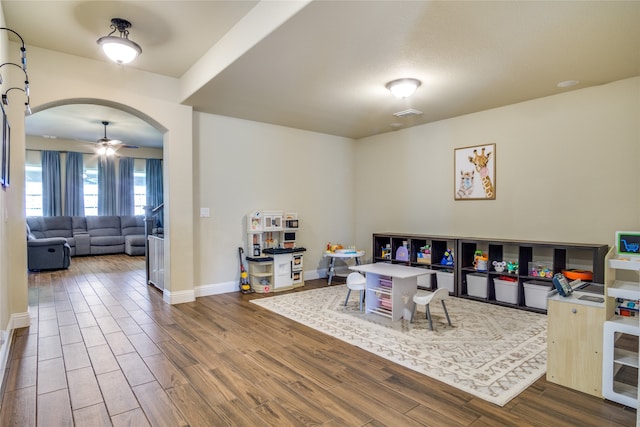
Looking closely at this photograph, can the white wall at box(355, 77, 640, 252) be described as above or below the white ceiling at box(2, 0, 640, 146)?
below

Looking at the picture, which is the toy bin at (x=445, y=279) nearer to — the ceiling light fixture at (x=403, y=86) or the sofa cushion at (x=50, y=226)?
the ceiling light fixture at (x=403, y=86)

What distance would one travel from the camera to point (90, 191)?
946cm

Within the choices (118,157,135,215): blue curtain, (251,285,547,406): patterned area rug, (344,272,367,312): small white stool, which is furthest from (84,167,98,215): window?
(344,272,367,312): small white stool

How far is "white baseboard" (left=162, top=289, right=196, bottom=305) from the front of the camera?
4418 millimetres

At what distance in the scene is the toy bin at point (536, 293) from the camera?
407 cm

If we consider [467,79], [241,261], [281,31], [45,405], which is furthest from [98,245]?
[467,79]

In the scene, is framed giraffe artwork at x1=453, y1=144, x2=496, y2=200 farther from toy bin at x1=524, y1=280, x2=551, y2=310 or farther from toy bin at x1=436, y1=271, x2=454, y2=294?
toy bin at x1=524, y1=280, x2=551, y2=310

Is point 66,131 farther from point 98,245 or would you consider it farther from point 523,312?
point 523,312

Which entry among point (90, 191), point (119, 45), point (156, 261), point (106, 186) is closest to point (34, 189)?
point (90, 191)

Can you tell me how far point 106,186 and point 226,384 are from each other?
9021 millimetres

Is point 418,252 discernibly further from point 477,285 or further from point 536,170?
point 536,170

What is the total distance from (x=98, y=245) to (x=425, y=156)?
8.33m

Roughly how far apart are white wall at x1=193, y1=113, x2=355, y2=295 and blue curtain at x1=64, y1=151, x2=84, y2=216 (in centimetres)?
631

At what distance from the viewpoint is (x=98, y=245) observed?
897 cm
